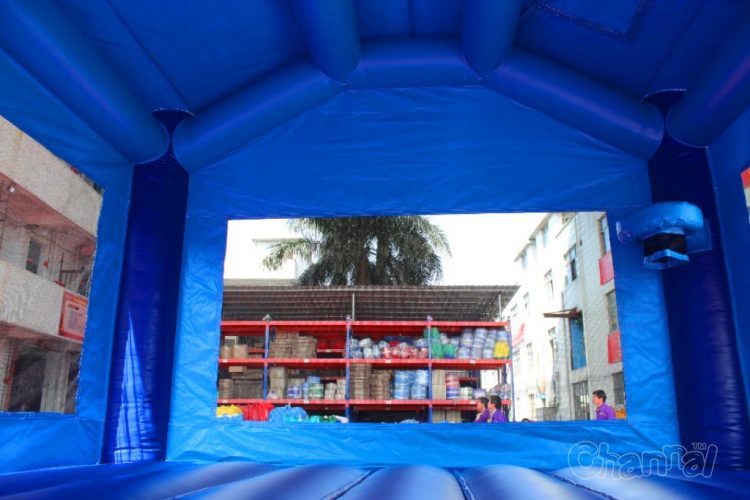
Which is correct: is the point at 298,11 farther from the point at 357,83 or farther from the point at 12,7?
the point at 12,7

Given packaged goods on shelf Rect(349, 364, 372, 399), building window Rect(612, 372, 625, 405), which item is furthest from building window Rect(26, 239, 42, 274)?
building window Rect(612, 372, 625, 405)

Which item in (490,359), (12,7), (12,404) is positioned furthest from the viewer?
(490,359)

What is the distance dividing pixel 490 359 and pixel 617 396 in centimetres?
535

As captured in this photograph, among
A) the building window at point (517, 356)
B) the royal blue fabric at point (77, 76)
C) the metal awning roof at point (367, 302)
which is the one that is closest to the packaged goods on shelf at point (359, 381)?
the metal awning roof at point (367, 302)

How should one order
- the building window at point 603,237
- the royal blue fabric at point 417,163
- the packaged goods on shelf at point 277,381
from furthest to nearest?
1. the building window at point 603,237
2. the packaged goods on shelf at point 277,381
3. the royal blue fabric at point 417,163

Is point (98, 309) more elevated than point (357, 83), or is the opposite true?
point (357, 83)

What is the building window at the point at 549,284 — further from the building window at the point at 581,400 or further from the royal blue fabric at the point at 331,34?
the royal blue fabric at the point at 331,34

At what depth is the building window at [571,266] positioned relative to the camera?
13838 mm

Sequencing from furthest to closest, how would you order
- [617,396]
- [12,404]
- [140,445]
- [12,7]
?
[617,396], [140,445], [12,404], [12,7]

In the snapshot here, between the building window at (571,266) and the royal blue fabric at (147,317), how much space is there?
36.2 ft

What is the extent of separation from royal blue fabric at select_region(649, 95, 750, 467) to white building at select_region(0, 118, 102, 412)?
349 centimetres

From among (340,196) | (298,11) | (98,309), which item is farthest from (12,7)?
(340,196)

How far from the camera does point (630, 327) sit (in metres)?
3.99

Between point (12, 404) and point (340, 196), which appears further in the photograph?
point (340, 196)
